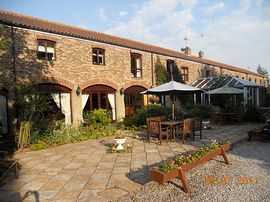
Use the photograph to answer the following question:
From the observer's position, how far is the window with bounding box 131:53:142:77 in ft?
46.2

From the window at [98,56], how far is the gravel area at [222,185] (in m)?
8.86

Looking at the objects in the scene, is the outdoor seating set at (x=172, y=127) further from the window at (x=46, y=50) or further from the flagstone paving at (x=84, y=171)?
the window at (x=46, y=50)

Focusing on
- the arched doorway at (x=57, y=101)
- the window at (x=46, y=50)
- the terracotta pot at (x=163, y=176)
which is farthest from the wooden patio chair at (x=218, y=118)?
the window at (x=46, y=50)

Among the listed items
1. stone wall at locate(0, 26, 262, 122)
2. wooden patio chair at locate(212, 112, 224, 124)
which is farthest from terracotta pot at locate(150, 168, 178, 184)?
wooden patio chair at locate(212, 112, 224, 124)

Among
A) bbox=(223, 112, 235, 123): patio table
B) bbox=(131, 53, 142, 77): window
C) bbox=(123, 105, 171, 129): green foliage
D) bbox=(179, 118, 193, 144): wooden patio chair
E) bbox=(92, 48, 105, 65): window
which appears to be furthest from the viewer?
bbox=(131, 53, 142, 77): window

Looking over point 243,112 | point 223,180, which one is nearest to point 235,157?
point 223,180

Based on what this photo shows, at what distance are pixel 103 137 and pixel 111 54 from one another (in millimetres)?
5673

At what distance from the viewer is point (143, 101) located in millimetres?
14297

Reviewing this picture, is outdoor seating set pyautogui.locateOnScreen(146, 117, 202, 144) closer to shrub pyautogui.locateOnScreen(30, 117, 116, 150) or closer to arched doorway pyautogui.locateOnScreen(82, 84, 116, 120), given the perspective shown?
shrub pyautogui.locateOnScreen(30, 117, 116, 150)

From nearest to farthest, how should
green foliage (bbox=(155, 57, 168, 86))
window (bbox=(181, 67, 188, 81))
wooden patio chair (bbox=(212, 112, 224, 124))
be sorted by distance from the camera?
1. wooden patio chair (bbox=(212, 112, 224, 124))
2. green foliage (bbox=(155, 57, 168, 86))
3. window (bbox=(181, 67, 188, 81))

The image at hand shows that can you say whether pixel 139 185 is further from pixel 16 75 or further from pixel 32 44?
pixel 32 44

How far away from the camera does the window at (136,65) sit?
1409cm

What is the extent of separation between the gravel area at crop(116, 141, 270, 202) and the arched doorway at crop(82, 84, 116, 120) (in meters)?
7.89

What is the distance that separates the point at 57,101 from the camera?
10016 mm
